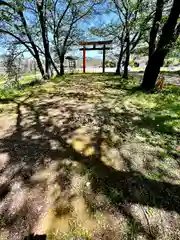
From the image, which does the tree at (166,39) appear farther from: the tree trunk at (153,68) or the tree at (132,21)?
the tree at (132,21)

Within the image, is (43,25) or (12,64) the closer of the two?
(12,64)

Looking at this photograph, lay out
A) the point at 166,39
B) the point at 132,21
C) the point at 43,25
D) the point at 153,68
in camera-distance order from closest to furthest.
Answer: the point at 166,39 → the point at 153,68 → the point at 132,21 → the point at 43,25

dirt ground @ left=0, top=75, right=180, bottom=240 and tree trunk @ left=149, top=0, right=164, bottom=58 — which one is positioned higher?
tree trunk @ left=149, top=0, right=164, bottom=58

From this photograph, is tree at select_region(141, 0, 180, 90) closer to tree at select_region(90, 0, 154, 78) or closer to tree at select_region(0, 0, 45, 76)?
tree at select_region(90, 0, 154, 78)

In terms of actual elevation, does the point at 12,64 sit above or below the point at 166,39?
below

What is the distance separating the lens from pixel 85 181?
161 cm

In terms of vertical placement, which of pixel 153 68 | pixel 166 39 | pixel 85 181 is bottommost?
pixel 85 181

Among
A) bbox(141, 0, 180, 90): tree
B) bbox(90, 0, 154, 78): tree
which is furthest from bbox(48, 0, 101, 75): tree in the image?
bbox(141, 0, 180, 90): tree

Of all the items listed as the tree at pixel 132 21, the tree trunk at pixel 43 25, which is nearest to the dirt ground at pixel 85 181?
the tree at pixel 132 21

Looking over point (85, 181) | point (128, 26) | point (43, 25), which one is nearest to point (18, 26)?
point (43, 25)

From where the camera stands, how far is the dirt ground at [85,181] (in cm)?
120

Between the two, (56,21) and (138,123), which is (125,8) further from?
(138,123)

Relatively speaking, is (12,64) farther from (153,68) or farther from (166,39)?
(166,39)

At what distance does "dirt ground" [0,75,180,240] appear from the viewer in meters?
1.20
